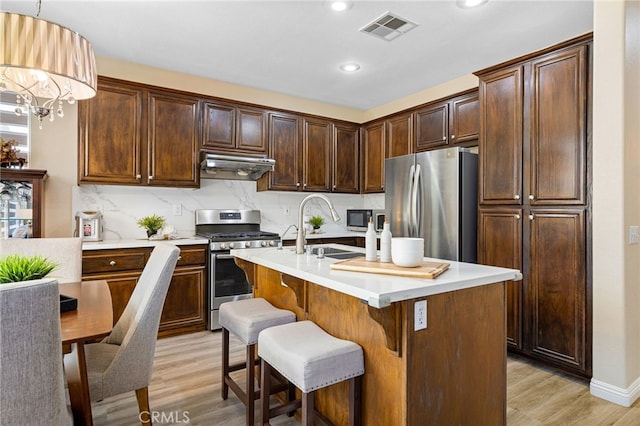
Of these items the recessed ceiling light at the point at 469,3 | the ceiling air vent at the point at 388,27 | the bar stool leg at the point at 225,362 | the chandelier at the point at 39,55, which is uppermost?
the ceiling air vent at the point at 388,27

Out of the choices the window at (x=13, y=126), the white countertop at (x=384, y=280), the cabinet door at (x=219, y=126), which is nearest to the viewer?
the white countertop at (x=384, y=280)

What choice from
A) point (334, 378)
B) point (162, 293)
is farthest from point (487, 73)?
point (162, 293)

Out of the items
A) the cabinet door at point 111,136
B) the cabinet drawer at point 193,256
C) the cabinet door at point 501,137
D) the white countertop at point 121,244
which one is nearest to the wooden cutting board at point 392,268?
the cabinet door at point 501,137

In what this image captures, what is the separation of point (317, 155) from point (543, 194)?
2667 mm

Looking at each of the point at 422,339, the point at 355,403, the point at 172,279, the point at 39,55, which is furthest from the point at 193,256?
the point at 422,339

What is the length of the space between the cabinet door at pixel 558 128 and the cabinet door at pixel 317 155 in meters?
2.48

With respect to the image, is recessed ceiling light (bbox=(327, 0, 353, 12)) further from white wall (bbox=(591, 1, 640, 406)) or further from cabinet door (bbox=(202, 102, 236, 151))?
cabinet door (bbox=(202, 102, 236, 151))

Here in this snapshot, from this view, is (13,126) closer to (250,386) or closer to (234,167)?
(234,167)

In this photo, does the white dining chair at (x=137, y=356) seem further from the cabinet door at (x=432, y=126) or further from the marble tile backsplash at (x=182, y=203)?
the cabinet door at (x=432, y=126)

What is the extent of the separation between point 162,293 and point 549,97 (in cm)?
298

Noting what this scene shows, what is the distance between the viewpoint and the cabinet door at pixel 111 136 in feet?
10.7

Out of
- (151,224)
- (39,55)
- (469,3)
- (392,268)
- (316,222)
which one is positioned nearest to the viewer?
(39,55)

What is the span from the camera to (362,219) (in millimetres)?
4957

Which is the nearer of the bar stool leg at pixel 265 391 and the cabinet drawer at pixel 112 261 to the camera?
the bar stool leg at pixel 265 391
